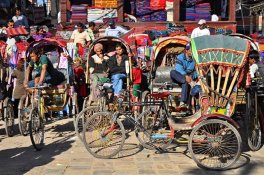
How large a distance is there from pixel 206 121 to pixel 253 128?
1463mm

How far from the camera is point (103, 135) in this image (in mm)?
7051

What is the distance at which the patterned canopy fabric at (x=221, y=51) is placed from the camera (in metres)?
6.78

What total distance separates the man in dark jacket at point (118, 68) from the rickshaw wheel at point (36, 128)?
6.71 ft

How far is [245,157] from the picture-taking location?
7.20m

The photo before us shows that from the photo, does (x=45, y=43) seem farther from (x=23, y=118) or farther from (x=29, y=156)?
(x=29, y=156)

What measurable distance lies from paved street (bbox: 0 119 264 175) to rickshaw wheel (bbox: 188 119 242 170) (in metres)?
0.16

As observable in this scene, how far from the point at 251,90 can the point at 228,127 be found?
125 centimetres

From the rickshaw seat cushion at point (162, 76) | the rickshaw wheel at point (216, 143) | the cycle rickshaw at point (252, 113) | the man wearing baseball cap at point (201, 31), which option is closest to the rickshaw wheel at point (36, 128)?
the rickshaw wheel at point (216, 143)

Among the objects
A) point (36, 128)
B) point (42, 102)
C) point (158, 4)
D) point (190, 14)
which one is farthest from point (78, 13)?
point (36, 128)

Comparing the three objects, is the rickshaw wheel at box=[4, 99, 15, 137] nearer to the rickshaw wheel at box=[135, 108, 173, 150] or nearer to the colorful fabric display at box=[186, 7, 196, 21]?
the rickshaw wheel at box=[135, 108, 173, 150]

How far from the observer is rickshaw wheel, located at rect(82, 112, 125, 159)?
6918mm

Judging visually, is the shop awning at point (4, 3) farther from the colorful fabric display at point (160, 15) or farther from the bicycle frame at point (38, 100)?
the bicycle frame at point (38, 100)

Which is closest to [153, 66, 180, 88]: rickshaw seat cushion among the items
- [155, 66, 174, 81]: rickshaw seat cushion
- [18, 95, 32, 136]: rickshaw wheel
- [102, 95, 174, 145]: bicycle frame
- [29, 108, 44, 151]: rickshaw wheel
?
[155, 66, 174, 81]: rickshaw seat cushion

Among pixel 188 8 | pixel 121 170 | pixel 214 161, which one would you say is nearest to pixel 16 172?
pixel 121 170
